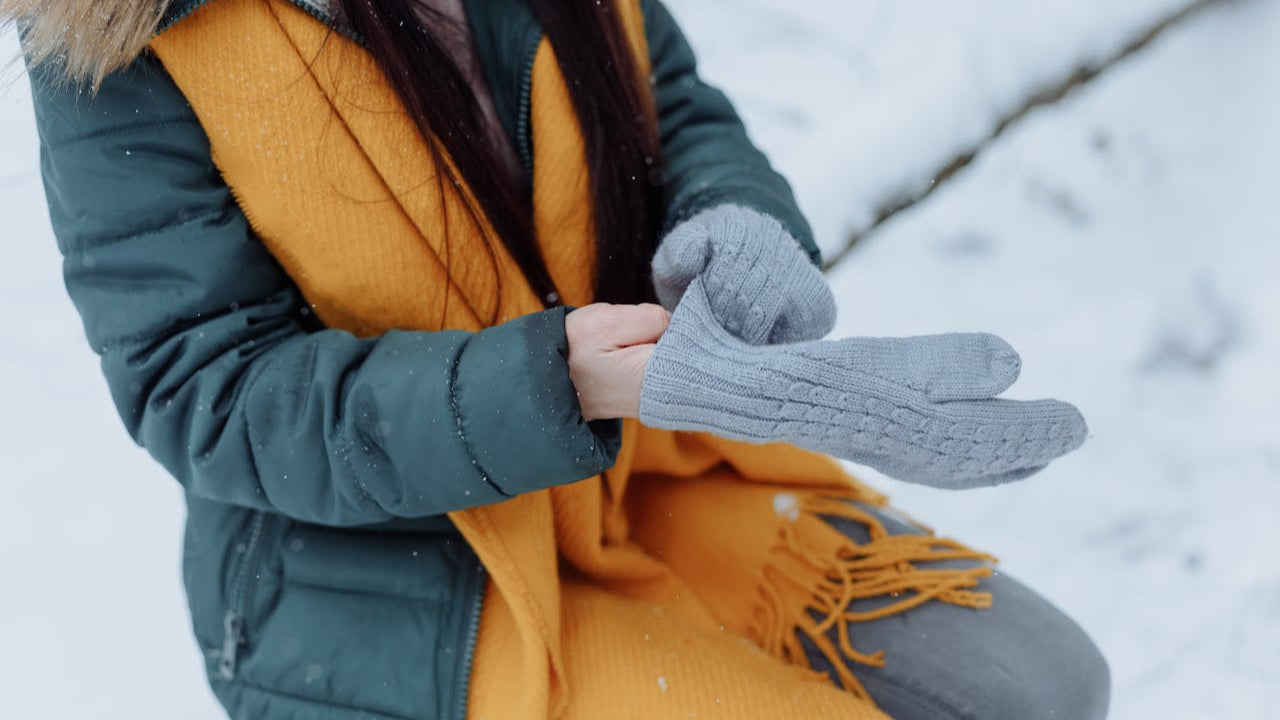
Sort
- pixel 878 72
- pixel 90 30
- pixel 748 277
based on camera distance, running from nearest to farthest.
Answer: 1. pixel 90 30
2. pixel 748 277
3. pixel 878 72

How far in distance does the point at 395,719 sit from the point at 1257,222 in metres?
2.11

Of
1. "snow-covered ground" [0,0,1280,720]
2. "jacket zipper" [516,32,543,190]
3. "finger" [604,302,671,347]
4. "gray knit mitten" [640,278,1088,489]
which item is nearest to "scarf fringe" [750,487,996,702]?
"gray knit mitten" [640,278,1088,489]

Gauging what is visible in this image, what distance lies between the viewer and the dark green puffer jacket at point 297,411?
2.75 feet

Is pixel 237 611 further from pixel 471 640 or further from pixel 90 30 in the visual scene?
pixel 90 30

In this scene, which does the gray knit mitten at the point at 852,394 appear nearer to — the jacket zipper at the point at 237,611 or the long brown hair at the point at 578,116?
the long brown hair at the point at 578,116

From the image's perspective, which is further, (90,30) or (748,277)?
(748,277)

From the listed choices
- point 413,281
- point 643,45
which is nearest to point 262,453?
point 413,281

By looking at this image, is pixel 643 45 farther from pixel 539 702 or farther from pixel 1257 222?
pixel 1257 222

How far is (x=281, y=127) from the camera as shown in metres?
0.85

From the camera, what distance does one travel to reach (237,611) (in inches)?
38.5

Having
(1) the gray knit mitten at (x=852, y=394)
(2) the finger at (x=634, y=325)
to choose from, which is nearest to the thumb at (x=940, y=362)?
(1) the gray knit mitten at (x=852, y=394)

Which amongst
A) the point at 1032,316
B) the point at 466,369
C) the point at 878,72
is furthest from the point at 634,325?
the point at 878,72

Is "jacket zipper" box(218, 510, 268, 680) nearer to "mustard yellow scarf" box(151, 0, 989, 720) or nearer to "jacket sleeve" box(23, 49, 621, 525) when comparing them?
"jacket sleeve" box(23, 49, 621, 525)

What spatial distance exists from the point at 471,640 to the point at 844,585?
0.41m
